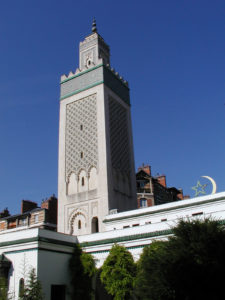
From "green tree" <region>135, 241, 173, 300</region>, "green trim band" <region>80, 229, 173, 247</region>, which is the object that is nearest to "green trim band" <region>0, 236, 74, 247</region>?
"green trim band" <region>80, 229, 173, 247</region>

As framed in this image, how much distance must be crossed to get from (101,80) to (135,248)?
14.7 m

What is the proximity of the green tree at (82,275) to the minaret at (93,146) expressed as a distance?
3.97m

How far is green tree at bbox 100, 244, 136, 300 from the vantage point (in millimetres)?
17422

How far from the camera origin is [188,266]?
41.3ft

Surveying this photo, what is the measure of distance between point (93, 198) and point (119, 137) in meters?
6.02

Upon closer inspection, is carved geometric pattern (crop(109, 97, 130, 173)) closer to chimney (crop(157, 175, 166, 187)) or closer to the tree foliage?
the tree foliage

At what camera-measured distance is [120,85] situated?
3142cm

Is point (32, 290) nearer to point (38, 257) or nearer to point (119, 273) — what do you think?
point (38, 257)

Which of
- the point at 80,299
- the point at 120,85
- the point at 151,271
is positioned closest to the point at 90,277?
the point at 80,299

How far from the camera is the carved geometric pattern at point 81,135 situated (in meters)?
26.6

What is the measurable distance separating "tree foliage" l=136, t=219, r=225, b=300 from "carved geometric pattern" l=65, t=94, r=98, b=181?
42.9ft

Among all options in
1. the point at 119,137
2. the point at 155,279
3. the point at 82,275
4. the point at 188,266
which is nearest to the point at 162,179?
the point at 119,137

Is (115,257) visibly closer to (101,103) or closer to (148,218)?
(148,218)

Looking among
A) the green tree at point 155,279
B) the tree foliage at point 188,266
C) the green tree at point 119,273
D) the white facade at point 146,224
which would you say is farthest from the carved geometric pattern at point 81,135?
the tree foliage at point 188,266
